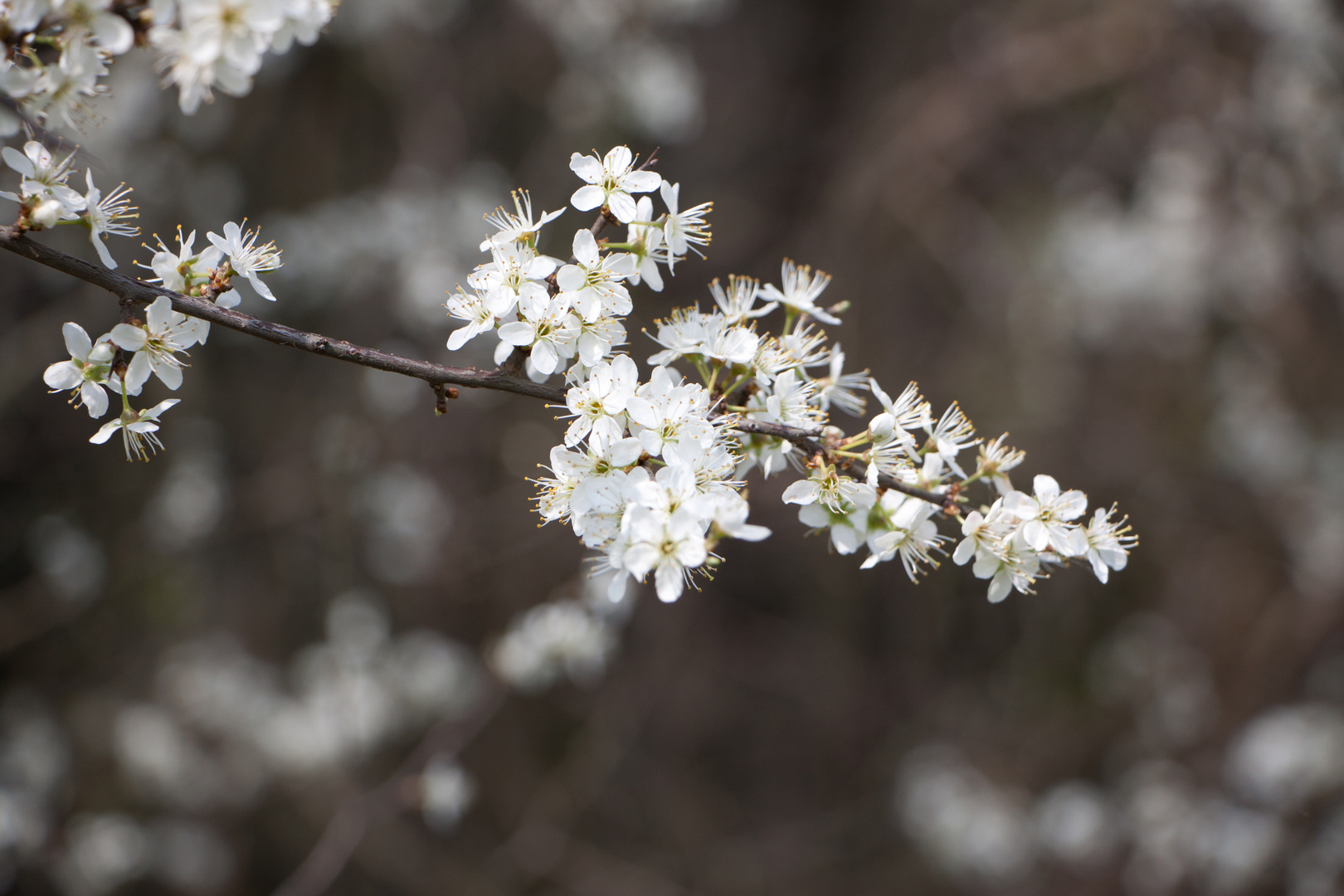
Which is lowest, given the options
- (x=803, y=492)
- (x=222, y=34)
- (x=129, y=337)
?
(x=129, y=337)

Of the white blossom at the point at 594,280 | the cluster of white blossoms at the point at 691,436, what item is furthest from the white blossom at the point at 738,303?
the white blossom at the point at 594,280

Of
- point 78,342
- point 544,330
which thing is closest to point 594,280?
point 544,330

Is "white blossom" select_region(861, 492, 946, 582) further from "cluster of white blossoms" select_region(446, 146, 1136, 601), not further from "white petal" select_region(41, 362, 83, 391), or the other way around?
"white petal" select_region(41, 362, 83, 391)

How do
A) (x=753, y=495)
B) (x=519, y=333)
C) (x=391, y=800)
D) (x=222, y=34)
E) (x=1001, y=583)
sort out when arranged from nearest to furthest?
(x=222, y=34) < (x=519, y=333) < (x=1001, y=583) < (x=391, y=800) < (x=753, y=495)

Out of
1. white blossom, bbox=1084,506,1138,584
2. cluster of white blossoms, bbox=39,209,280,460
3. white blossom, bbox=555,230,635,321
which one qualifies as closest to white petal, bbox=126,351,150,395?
cluster of white blossoms, bbox=39,209,280,460

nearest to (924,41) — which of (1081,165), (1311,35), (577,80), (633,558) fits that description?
(1081,165)

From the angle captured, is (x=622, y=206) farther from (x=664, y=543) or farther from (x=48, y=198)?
(x=48, y=198)
